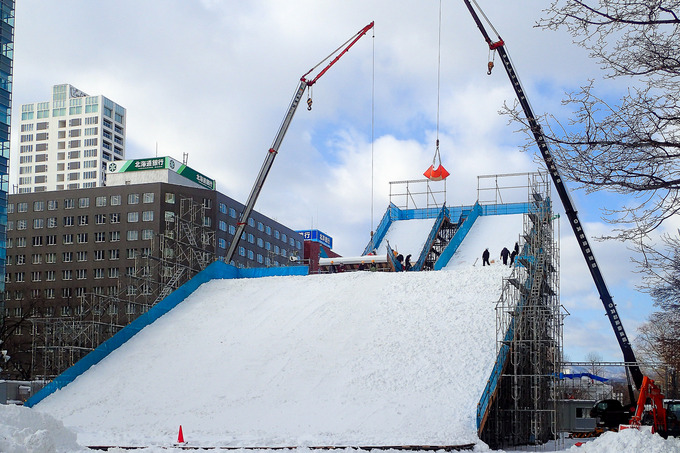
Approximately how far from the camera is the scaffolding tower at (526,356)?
21.4m

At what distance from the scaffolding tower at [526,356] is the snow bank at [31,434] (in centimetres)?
976

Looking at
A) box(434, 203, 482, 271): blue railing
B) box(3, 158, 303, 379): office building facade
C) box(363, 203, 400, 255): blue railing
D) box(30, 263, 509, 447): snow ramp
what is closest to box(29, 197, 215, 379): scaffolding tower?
box(3, 158, 303, 379): office building facade

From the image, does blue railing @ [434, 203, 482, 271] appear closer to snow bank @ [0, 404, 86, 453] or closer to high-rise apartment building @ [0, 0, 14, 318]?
snow bank @ [0, 404, 86, 453]

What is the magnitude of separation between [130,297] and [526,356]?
1960 inches

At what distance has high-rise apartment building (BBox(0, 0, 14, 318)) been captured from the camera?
146 feet

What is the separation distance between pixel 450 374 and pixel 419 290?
6.27 meters

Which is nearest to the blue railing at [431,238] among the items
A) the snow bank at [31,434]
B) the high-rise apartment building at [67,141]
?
the snow bank at [31,434]

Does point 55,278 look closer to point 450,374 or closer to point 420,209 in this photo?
point 420,209

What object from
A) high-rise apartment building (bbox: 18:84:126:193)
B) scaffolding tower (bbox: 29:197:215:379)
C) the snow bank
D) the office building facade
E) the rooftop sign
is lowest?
the snow bank

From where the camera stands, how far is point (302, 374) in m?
22.1

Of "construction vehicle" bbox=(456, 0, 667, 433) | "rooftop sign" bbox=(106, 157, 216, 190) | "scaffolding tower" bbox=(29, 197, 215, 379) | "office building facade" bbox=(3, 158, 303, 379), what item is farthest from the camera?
"rooftop sign" bbox=(106, 157, 216, 190)

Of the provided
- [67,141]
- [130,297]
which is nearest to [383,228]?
[130,297]

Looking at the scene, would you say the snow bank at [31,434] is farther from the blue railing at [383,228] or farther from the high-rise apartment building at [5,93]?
the high-rise apartment building at [5,93]

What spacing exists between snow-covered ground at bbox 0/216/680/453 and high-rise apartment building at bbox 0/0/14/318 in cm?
2072
